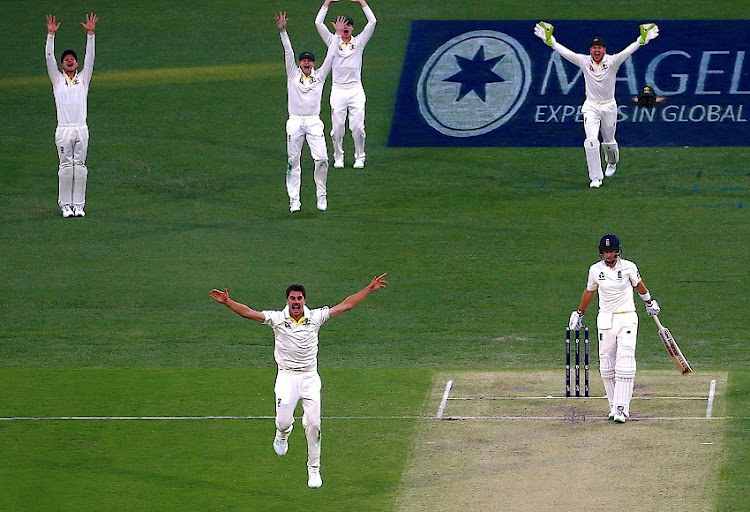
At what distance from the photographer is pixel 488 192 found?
2383 cm

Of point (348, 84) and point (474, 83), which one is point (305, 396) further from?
point (474, 83)

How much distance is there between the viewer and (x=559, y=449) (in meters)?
14.5

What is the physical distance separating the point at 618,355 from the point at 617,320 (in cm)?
37

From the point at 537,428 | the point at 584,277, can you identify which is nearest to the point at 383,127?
the point at 584,277

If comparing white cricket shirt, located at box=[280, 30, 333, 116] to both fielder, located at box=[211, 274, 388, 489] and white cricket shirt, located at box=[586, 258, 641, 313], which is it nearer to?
white cricket shirt, located at box=[586, 258, 641, 313]

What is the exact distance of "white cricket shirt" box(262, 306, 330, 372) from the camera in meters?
13.2

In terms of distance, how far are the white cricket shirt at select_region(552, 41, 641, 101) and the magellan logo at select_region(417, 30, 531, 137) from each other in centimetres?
341

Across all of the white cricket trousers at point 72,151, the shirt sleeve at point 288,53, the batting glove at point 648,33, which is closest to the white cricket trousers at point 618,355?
the shirt sleeve at point 288,53

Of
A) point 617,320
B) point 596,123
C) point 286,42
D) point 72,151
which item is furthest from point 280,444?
point 596,123

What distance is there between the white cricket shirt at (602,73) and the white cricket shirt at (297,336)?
10969 millimetres

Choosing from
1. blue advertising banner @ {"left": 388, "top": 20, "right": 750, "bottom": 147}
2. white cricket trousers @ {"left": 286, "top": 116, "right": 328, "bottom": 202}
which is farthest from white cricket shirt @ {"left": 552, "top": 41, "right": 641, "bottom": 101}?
white cricket trousers @ {"left": 286, "top": 116, "right": 328, "bottom": 202}

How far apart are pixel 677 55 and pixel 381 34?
21.4 feet

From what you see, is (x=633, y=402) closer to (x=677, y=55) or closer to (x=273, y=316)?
(x=273, y=316)

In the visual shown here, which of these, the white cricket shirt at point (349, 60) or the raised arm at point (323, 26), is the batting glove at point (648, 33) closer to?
the white cricket shirt at point (349, 60)
